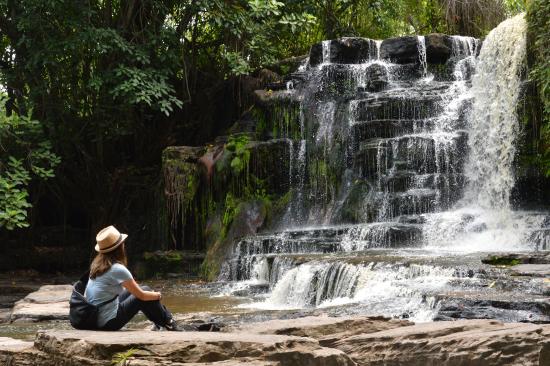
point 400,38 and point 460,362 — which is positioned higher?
point 400,38

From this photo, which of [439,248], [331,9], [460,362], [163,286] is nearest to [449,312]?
[460,362]

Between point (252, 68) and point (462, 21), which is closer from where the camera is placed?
point (252, 68)

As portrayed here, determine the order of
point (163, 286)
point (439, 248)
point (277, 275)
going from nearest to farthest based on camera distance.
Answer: point (277, 275), point (439, 248), point (163, 286)

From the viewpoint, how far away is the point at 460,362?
485cm

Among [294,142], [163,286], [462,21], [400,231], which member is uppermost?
[462,21]

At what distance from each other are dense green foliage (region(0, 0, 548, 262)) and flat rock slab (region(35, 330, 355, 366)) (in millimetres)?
9413

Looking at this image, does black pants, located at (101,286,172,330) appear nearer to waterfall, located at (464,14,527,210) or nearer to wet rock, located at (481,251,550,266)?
wet rock, located at (481,251,550,266)

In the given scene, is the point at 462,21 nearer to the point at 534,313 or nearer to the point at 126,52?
the point at 126,52

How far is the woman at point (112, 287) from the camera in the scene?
5789 mm

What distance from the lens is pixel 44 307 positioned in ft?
32.6

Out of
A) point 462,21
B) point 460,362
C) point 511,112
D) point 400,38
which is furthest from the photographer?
point 462,21

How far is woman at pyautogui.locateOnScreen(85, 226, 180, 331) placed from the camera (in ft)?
19.0

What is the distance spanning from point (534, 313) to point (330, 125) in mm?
10494

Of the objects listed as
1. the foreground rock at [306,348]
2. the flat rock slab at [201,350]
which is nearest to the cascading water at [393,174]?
the foreground rock at [306,348]
